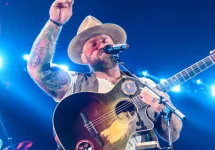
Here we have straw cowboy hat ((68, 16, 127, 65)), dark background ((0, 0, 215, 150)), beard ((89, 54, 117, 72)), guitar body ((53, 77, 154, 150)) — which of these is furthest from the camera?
dark background ((0, 0, 215, 150))

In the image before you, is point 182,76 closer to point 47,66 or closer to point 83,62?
point 83,62

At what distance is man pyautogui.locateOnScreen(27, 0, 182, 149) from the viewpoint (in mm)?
3033

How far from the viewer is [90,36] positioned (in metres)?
3.45

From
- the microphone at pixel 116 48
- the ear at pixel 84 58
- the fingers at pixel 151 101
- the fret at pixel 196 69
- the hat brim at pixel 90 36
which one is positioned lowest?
the fingers at pixel 151 101

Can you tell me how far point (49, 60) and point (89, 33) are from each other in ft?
1.86

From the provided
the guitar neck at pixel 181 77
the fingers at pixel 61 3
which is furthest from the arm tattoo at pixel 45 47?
the guitar neck at pixel 181 77

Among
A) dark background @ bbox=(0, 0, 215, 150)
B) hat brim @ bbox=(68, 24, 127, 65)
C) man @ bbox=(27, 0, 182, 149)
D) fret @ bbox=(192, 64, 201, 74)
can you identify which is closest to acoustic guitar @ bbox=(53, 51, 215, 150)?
man @ bbox=(27, 0, 182, 149)

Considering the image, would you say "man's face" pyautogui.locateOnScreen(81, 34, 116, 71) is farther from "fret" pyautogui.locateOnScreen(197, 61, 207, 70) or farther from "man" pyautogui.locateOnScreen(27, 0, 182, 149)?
"fret" pyautogui.locateOnScreen(197, 61, 207, 70)

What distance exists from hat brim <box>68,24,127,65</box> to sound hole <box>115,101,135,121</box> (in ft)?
2.92

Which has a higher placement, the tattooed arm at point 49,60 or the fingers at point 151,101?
the tattooed arm at point 49,60

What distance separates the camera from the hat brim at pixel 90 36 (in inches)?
135

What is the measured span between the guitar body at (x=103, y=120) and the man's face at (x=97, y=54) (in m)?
0.35

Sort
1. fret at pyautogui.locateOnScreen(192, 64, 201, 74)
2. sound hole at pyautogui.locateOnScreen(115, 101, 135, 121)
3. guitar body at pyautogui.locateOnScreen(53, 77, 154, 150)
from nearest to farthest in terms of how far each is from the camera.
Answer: guitar body at pyautogui.locateOnScreen(53, 77, 154, 150), sound hole at pyautogui.locateOnScreen(115, 101, 135, 121), fret at pyautogui.locateOnScreen(192, 64, 201, 74)

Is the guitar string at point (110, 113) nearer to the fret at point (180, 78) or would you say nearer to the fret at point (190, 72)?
the fret at point (180, 78)
